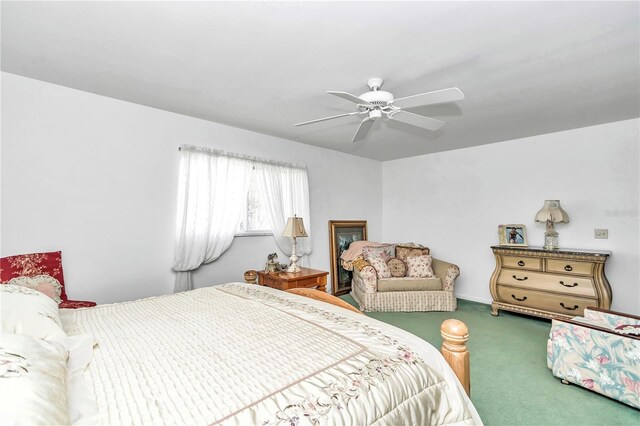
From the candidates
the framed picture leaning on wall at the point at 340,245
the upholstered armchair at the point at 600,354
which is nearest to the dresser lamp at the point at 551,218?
the upholstered armchair at the point at 600,354

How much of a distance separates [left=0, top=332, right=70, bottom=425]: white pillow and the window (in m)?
2.75

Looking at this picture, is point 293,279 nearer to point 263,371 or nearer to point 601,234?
point 263,371

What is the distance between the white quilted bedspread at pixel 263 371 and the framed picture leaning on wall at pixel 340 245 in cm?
298

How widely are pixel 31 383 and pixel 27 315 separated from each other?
2.18 ft

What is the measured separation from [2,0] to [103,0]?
549 millimetres

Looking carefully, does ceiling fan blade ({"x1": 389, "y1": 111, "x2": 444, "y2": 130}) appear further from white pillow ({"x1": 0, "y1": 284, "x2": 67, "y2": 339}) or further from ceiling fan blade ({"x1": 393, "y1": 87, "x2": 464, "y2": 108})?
white pillow ({"x1": 0, "y1": 284, "x2": 67, "y2": 339})

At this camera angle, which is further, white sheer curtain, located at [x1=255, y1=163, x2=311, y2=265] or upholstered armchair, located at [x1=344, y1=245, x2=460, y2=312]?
upholstered armchair, located at [x1=344, y1=245, x2=460, y2=312]

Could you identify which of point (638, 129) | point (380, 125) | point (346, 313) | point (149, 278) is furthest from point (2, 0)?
point (638, 129)

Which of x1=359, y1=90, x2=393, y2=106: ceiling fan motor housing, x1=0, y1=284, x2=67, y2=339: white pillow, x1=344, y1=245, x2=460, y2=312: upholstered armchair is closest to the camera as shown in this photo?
x1=0, y1=284, x2=67, y2=339: white pillow

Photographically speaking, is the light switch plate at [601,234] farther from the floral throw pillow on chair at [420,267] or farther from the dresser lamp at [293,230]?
the dresser lamp at [293,230]

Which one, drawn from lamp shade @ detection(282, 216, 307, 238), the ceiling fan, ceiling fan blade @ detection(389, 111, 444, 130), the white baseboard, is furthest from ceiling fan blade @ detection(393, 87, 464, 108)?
the white baseboard

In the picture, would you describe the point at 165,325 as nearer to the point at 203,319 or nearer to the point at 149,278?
the point at 203,319

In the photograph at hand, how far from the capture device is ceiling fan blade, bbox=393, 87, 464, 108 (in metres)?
1.92

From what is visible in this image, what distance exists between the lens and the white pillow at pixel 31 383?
0.68 metres
